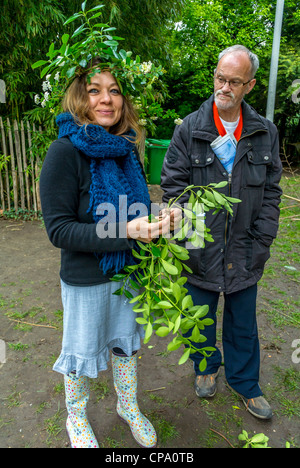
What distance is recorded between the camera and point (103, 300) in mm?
1663

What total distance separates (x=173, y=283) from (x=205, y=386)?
116cm

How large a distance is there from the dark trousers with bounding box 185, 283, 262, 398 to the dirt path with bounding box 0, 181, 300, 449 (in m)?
0.17

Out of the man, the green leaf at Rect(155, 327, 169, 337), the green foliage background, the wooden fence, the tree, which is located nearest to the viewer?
the green leaf at Rect(155, 327, 169, 337)

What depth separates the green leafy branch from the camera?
1.43m

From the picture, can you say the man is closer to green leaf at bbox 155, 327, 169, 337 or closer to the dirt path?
the dirt path

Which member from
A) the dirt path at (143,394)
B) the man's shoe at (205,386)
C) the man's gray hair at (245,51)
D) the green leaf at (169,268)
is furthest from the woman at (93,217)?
the man's shoe at (205,386)

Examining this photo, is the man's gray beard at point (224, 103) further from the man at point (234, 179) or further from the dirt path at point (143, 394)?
the dirt path at point (143, 394)

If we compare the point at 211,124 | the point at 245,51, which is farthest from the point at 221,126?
the point at 245,51

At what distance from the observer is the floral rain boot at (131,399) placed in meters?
1.86

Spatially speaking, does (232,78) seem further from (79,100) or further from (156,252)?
(156,252)

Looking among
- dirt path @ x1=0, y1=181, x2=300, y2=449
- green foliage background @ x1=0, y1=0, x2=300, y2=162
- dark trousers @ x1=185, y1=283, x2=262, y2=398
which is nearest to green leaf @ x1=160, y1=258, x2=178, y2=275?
dark trousers @ x1=185, y1=283, x2=262, y2=398

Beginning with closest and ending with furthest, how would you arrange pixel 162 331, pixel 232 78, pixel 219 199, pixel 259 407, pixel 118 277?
pixel 162 331
pixel 219 199
pixel 118 277
pixel 232 78
pixel 259 407

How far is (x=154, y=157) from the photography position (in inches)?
312

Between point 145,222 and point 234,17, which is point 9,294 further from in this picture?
point 234,17
